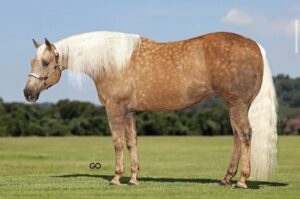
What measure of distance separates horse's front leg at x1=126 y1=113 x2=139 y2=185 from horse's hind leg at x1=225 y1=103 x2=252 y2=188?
2045 millimetres

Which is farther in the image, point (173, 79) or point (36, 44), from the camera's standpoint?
point (36, 44)

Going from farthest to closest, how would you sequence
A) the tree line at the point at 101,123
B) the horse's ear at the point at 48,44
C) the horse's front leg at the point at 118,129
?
the tree line at the point at 101,123, the horse's ear at the point at 48,44, the horse's front leg at the point at 118,129

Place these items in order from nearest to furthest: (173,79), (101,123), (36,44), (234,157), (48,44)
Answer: (173,79)
(234,157)
(48,44)
(36,44)
(101,123)

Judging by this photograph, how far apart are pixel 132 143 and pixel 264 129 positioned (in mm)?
2632

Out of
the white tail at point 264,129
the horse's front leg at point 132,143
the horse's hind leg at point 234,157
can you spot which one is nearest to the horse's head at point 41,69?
the horse's front leg at point 132,143

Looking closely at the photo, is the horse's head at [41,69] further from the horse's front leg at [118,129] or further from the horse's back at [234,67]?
the horse's back at [234,67]

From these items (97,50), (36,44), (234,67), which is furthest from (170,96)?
(36,44)

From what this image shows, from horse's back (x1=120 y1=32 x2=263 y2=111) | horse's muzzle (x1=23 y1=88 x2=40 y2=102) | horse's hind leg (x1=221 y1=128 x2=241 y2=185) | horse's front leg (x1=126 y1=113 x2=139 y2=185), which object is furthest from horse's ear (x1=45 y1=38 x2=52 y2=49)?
horse's hind leg (x1=221 y1=128 x2=241 y2=185)

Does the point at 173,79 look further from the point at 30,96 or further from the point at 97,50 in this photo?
the point at 30,96

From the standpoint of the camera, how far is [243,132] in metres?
11.5

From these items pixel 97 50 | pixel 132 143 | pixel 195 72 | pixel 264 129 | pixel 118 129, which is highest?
pixel 97 50

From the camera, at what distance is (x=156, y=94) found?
11.9m

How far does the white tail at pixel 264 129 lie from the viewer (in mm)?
11953

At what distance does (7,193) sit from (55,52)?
3000 mm
